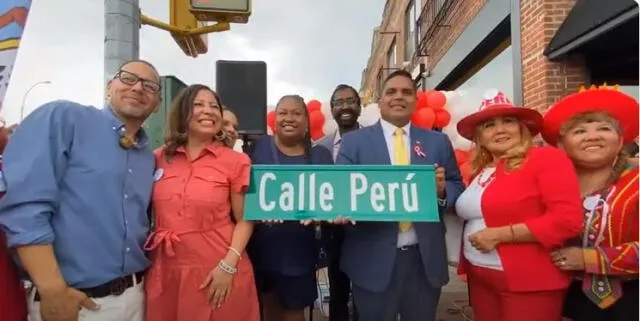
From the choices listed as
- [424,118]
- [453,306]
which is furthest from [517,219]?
[424,118]

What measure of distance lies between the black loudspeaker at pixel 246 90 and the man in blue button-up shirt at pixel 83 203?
290 centimetres

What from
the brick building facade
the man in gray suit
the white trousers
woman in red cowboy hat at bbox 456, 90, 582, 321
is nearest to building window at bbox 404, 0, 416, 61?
the brick building facade

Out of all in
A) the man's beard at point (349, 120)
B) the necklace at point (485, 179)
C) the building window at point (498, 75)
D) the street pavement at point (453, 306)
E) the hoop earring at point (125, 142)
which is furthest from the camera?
the building window at point (498, 75)

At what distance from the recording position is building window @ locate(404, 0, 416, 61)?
57.4 ft

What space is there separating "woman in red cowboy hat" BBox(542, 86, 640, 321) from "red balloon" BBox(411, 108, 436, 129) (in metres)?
3.67

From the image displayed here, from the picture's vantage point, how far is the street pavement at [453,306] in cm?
538

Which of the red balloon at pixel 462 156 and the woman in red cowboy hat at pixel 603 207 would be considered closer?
the woman in red cowboy hat at pixel 603 207

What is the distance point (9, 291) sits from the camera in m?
2.02

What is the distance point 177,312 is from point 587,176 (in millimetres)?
2103

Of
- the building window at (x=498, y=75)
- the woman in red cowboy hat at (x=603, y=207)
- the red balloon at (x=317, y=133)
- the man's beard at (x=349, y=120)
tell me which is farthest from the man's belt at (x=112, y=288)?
the building window at (x=498, y=75)

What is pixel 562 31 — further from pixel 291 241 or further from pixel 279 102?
pixel 291 241

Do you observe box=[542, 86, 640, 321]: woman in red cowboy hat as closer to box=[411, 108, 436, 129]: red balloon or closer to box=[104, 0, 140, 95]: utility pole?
box=[104, 0, 140, 95]: utility pole

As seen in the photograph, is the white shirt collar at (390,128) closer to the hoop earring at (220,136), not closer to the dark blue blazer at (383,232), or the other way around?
the dark blue blazer at (383,232)

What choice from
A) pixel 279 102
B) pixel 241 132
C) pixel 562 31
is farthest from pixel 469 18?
pixel 279 102
